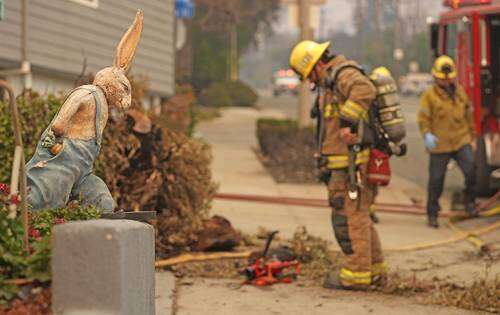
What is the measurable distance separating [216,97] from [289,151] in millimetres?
24240

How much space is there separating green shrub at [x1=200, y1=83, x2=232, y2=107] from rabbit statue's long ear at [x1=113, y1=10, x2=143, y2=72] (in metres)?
35.8

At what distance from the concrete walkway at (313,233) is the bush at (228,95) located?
22.2 meters

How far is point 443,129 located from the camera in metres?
12.2

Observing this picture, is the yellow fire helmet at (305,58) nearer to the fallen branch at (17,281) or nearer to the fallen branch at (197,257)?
the fallen branch at (197,257)

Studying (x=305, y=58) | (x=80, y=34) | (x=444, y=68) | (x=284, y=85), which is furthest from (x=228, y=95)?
(x=305, y=58)

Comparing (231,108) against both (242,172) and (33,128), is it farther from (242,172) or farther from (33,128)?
(33,128)

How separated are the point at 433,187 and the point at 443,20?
348 centimetres

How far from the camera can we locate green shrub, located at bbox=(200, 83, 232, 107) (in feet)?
137

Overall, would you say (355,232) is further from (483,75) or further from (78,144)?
(483,75)

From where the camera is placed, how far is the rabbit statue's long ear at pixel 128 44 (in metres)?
5.68

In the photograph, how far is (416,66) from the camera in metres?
77.9

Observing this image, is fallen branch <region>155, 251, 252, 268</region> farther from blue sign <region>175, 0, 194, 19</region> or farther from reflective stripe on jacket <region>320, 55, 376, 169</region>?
blue sign <region>175, 0, 194, 19</region>

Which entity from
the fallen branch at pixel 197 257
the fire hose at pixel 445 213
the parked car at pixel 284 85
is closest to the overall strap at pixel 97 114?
the fallen branch at pixel 197 257

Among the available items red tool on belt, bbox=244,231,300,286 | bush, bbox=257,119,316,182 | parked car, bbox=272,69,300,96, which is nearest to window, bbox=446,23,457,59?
bush, bbox=257,119,316,182
